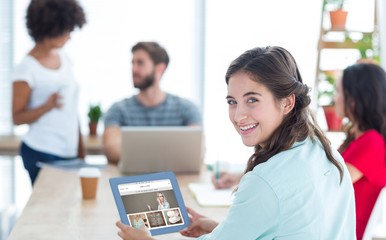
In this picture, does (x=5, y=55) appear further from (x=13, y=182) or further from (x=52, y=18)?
(x=52, y=18)

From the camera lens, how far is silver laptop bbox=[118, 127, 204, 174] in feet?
11.2

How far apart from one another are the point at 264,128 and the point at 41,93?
6.98 feet

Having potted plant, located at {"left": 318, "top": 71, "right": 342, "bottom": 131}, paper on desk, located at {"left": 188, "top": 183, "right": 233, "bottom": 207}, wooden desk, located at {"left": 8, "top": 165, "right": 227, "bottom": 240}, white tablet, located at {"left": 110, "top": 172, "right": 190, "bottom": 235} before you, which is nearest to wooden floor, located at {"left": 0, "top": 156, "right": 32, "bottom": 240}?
wooden desk, located at {"left": 8, "top": 165, "right": 227, "bottom": 240}

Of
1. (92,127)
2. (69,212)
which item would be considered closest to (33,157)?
(69,212)

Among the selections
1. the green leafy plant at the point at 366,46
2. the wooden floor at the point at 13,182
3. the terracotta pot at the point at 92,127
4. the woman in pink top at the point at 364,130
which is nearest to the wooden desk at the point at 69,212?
the woman in pink top at the point at 364,130

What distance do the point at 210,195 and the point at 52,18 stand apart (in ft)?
4.71

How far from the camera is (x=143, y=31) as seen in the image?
17.6 ft

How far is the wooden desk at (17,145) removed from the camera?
4.68 metres

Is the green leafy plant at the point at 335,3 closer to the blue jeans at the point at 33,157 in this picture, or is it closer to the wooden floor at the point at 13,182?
the blue jeans at the point at 33,157

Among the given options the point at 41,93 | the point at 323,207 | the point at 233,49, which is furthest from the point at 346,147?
the point at 233,49

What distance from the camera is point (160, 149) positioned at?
3479 millimetres

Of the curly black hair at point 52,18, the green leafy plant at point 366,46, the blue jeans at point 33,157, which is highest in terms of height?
the curly black hair at point 52,18

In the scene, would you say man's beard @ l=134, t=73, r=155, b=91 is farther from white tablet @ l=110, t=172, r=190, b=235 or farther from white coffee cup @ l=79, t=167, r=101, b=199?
white tablet @ l=110, t=172, r=190, b=235

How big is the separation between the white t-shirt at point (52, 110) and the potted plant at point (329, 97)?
5.48 feet
